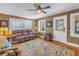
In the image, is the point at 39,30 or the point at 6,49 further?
the point at 39,30

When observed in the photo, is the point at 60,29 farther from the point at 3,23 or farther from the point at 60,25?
the point at 3,23

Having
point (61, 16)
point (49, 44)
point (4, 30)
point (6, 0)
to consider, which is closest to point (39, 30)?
point (49, 44)

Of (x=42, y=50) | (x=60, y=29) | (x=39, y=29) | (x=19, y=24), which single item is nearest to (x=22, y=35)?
(x=19, y=24)

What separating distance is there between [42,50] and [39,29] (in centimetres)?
41

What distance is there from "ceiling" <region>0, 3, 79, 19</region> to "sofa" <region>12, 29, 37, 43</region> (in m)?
0.29

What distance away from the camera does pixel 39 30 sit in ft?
6.77

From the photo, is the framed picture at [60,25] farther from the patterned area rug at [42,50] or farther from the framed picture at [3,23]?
the framed picture at [3,23]

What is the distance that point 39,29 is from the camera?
206cm

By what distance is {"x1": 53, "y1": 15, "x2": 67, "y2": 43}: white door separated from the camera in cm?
198

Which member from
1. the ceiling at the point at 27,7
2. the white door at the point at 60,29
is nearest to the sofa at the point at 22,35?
the ceiling at the point at 27,7

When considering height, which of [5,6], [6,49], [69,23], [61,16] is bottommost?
[6,49]

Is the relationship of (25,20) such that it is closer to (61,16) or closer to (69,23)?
(61,16)

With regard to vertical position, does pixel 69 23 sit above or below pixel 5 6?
below

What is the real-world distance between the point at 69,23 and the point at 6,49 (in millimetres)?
1236
